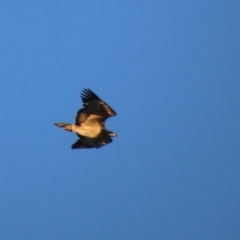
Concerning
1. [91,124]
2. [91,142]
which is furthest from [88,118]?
[91,142]

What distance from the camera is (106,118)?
4875cm

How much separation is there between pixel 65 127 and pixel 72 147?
1.40m

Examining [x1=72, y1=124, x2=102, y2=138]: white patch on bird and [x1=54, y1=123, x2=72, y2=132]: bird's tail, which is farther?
[x1=72, y1=124, x2=102, y2=138]: white patch on bird

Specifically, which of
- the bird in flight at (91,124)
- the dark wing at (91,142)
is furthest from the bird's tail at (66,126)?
the dark wing at (91,142)

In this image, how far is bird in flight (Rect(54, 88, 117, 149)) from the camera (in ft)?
158

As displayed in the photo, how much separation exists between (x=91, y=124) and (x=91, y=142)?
0.94 metres

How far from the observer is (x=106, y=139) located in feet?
161

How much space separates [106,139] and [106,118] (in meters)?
0.84

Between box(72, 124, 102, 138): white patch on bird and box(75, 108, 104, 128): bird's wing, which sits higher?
box(75, 108, 104, 128): bird's wing

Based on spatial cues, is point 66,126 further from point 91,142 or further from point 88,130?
→ point 91,142

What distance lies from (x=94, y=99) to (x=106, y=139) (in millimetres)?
1789

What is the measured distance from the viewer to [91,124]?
161 ft

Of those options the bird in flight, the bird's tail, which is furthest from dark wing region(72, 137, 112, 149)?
the bird's tail

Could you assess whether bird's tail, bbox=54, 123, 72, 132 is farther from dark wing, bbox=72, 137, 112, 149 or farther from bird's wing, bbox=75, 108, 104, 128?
dark wing, bbox=72, 137, 112, 149
